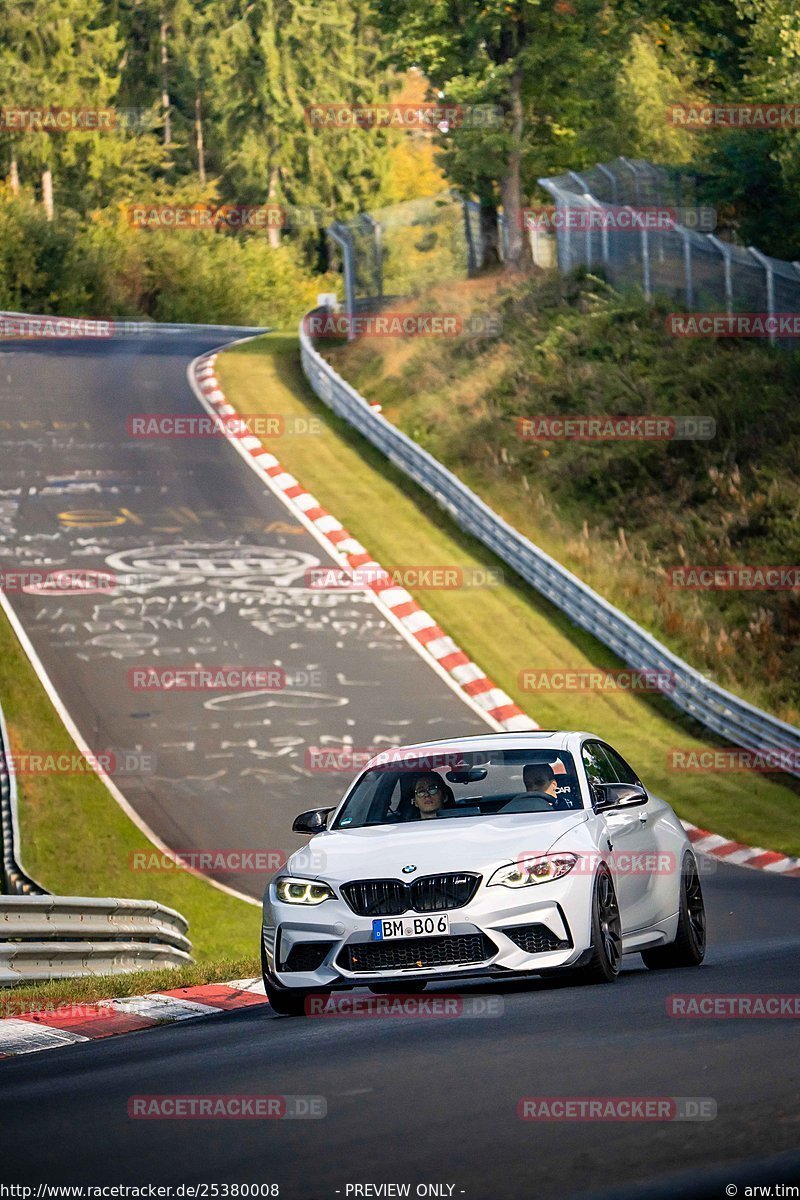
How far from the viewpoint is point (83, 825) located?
20.6 meters

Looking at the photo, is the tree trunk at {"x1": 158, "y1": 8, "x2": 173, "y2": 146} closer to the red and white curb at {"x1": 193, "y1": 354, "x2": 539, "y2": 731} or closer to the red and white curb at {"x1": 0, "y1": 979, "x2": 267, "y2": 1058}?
the red and white curb at {"x1": 193, "y1": 354, "x2": 539, "y2": 731}

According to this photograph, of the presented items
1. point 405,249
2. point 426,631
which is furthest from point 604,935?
point 405,249

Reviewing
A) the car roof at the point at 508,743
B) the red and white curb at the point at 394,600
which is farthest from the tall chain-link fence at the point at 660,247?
the car roof at the point at 508,743

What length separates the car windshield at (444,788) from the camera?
10.6m

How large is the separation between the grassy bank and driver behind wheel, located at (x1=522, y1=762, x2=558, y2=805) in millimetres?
14857

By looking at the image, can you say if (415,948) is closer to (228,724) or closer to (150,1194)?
(150,1194)

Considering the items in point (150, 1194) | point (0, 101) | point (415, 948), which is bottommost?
point (415, 948)

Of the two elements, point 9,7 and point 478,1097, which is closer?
point 478,1097

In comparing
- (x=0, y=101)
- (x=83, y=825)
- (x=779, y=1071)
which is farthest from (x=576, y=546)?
(x=0, y=101)

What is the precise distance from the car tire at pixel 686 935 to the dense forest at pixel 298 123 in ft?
99.1

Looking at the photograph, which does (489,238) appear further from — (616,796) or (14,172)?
(14,172)

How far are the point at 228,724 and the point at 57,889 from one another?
5.25m

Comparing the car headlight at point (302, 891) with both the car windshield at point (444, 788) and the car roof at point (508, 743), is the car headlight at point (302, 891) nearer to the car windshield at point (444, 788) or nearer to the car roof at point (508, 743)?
the car windshield at point (444, 788)

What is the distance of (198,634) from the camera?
→ 2666 centimetres
